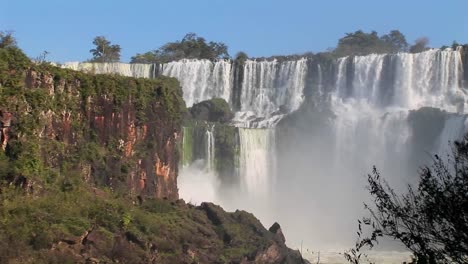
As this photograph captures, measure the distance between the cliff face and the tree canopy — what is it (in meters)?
37.9

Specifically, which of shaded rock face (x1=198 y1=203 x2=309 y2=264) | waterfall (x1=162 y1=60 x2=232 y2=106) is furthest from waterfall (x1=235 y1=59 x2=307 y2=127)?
shaded rock face (x1=198 y1=203 x2=309 y2=264)

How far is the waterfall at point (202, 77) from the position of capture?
2320 inches

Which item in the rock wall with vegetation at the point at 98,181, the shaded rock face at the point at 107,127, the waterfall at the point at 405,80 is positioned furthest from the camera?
the waterfall at the point at 405,80

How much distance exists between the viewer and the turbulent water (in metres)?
46.4

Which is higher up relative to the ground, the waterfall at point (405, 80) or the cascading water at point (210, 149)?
the waterfall at point (405, 80)

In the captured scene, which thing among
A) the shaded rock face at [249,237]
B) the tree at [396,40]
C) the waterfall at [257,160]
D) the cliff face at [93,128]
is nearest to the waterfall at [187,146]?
the waterfall at [257,160]

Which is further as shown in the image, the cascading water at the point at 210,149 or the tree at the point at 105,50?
the tree at the point at 105,50

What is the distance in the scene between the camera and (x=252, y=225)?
33.3m

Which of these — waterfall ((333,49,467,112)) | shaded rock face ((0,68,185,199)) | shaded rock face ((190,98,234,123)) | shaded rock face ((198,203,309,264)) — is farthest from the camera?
shaded rock face ((190,98,234,123))

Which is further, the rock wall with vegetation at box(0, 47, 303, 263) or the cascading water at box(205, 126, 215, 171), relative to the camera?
the cascading water at box(205, 126, 215, 171)

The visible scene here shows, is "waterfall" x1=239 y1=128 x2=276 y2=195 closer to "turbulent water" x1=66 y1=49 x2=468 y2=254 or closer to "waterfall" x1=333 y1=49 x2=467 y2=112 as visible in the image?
"turbulent water" x1=66 y1=49 x2=468 y2=254

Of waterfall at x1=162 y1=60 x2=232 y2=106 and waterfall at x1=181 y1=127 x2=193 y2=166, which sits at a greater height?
waterfall at x1=162 y1=60 x2=232 y2=106

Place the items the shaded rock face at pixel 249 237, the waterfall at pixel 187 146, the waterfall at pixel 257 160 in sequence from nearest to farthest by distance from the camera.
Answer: the shaded rock face at pixel 249 237
the waterfall at pixel 187 146
the waterfall at pixel 257 160

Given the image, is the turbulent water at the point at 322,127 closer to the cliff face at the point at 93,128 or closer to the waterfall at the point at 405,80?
the waterfall at the point at 405,80
